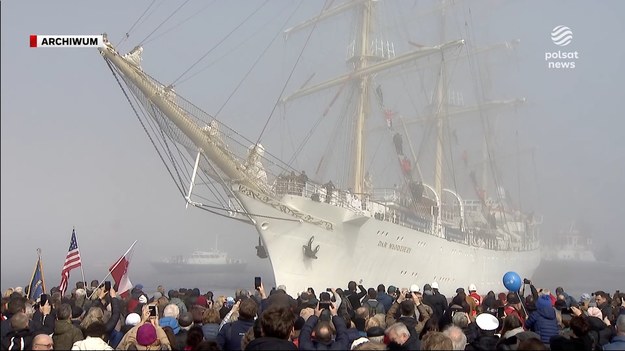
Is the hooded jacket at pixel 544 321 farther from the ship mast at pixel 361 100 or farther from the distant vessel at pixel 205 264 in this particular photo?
the distant vessel at pixel 205 264

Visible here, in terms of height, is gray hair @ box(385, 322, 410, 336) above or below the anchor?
above

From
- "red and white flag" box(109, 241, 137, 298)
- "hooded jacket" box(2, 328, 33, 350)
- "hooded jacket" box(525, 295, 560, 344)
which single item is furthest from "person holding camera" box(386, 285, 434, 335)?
"red and white flag" box(109, 241, 137, 298)

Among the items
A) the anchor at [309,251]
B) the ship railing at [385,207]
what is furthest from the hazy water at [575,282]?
the anchor at [309,251]

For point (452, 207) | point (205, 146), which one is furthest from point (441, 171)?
point (205, 146)

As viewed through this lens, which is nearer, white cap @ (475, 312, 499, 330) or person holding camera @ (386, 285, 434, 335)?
white cap @ (475, 312, 499, 330)

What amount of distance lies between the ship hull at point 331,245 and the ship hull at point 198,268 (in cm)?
12150

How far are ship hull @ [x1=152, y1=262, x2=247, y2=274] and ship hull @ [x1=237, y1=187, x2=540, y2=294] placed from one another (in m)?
122

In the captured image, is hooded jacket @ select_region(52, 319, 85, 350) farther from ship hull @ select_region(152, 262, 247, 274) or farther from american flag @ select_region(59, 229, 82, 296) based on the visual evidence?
ship hull @ select_region(152, 262, 247, 274)

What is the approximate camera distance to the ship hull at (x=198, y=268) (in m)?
153

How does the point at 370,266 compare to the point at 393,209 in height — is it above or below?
below

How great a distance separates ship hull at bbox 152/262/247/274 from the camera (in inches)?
6041

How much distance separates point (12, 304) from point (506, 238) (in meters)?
63.8

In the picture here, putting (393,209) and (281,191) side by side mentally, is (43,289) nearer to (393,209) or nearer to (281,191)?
(281,191)

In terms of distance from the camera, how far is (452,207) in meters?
56.1
